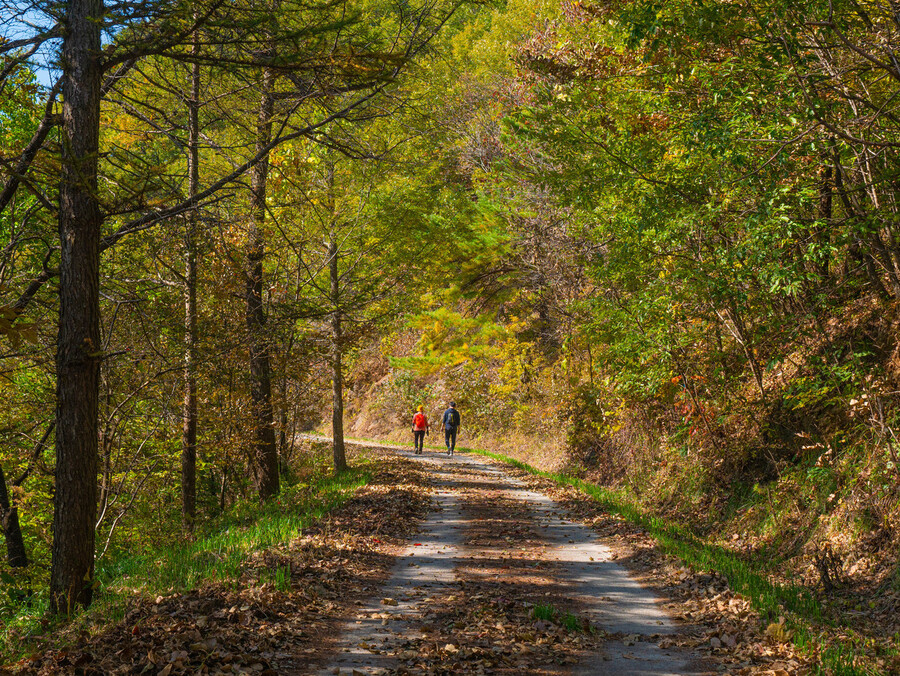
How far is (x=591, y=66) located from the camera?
12.8 metres

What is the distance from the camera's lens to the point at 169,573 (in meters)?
7.62

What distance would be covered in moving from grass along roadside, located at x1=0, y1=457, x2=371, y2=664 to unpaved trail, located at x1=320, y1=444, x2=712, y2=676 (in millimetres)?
1764

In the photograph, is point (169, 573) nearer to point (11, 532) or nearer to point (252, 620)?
point (252, 620)

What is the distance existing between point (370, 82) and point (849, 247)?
23.9 ft

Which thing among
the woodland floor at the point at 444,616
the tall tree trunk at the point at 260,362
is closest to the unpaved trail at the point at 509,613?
the woodland floor at the point at 444,616

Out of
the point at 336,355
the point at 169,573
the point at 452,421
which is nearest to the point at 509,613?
the point at 169,573

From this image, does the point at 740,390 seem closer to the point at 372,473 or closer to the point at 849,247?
the point at 849,247

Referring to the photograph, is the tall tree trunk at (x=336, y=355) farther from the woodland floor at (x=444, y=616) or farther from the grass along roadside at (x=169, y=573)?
the woodland floor at (x=444, y=616)

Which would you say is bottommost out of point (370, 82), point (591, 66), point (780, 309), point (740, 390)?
point (740, 390)

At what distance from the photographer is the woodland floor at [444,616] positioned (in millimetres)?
5094

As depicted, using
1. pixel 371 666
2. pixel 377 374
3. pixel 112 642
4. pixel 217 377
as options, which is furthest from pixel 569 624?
pixel 377 374

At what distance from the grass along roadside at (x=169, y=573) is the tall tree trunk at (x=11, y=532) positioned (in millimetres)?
1573

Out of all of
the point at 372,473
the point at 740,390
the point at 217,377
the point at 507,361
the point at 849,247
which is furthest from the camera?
the point at 507,361

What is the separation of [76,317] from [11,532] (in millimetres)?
8964
